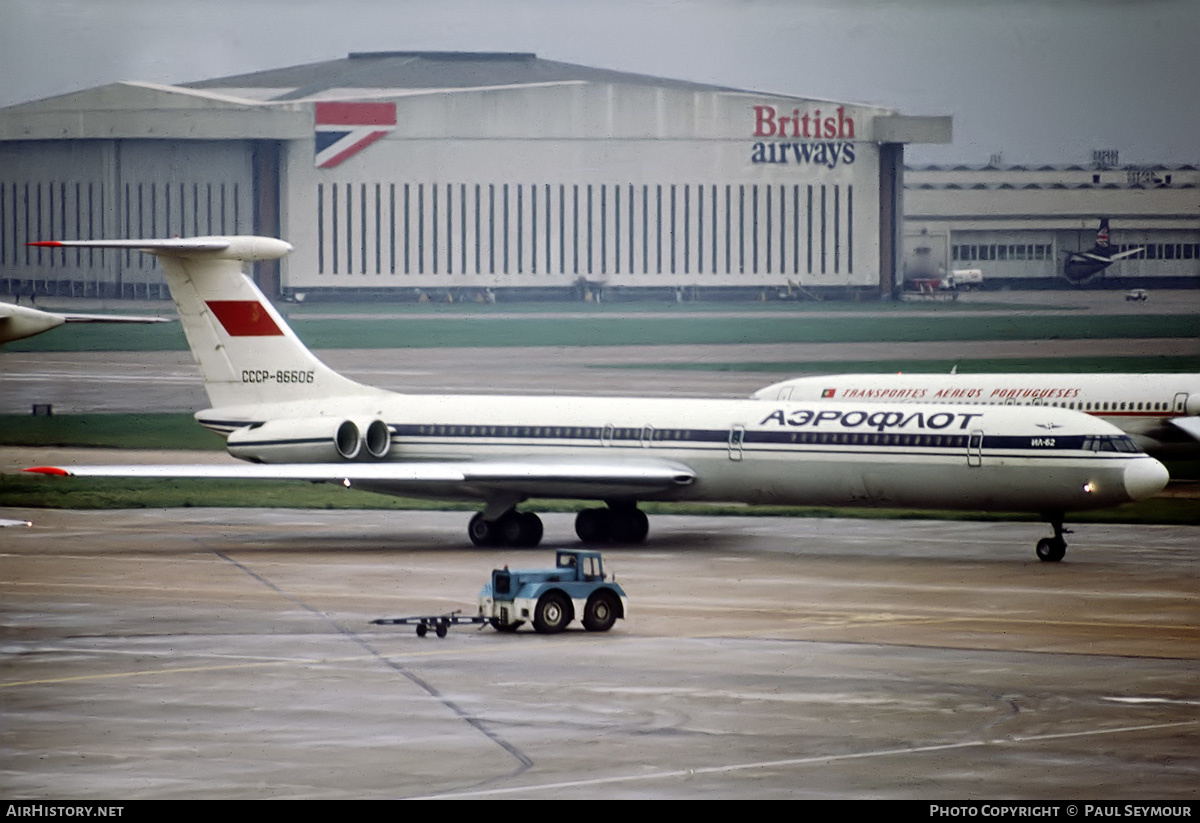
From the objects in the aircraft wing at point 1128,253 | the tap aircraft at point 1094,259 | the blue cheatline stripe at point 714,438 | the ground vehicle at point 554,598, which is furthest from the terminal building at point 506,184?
the ground vehicle at point 554,598

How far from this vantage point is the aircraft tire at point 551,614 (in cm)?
2506

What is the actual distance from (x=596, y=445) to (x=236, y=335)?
7.93 m

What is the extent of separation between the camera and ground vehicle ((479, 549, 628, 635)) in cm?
2511

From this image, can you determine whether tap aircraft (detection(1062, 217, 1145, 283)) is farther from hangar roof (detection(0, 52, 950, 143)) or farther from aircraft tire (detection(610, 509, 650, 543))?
aircraft tire (detection(610, 509, 650, 543))

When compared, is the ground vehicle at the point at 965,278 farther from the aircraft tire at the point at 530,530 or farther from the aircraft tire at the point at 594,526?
the aircraft tire at the point at 530,530

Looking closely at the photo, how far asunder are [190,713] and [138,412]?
Result: 150 feet

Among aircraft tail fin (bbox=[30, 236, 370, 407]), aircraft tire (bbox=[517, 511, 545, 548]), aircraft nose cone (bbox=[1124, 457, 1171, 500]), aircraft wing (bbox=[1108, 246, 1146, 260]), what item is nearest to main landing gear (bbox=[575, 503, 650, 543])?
aircraft tire (bbox=[517, 511, 545, 548])

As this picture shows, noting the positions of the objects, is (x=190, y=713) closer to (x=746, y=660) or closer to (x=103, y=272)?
(x=746, y=660)

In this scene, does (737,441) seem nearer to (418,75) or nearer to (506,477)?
(506,477)

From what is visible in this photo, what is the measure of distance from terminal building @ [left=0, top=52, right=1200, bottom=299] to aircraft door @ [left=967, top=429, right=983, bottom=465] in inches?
2750

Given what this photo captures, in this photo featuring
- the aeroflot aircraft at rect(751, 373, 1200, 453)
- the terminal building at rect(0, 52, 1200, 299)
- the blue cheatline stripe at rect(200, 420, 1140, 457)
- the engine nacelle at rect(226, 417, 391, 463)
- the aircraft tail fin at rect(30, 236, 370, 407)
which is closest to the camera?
the blue cheatline stripe at rect(200, 420, 1140, 457)

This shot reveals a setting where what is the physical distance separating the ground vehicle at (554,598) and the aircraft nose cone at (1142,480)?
11.0m

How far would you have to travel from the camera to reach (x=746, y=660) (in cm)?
2322
